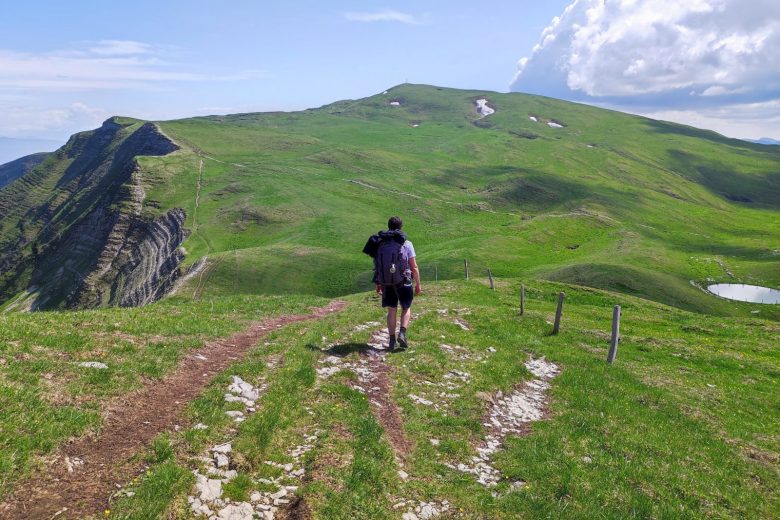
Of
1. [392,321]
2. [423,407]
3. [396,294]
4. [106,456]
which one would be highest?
[396,294]

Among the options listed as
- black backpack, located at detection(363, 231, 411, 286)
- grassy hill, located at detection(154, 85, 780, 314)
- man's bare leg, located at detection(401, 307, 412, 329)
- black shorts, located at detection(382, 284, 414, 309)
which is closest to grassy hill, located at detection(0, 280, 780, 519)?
man's bare leg, located at detection(401, 307, 412, 329)

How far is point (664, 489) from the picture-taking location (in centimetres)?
1205

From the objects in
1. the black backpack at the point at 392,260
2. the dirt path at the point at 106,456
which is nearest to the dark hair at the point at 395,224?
the black backpack at the point at 392,260

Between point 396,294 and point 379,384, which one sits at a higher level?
point 396,294

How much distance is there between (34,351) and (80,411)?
3659 millimetres

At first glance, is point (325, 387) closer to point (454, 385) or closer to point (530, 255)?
point (454, 385)

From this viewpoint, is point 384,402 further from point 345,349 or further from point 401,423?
point 345,349

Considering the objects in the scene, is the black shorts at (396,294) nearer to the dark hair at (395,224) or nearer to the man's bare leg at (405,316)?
the man's bare leg at (405,316)

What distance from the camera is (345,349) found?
18.8 metres

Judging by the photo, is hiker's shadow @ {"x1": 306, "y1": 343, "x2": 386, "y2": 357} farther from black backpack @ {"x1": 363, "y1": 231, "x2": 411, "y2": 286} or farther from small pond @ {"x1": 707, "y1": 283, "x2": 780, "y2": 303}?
small pond @ {"x1": 707, "y1": 283, "x2": 780, "y2": 303}

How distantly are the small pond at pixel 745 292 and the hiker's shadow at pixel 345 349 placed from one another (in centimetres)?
7622

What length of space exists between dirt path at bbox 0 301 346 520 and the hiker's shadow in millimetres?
4110

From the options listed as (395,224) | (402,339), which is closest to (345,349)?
(402,339)

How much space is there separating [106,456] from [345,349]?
397 inches
